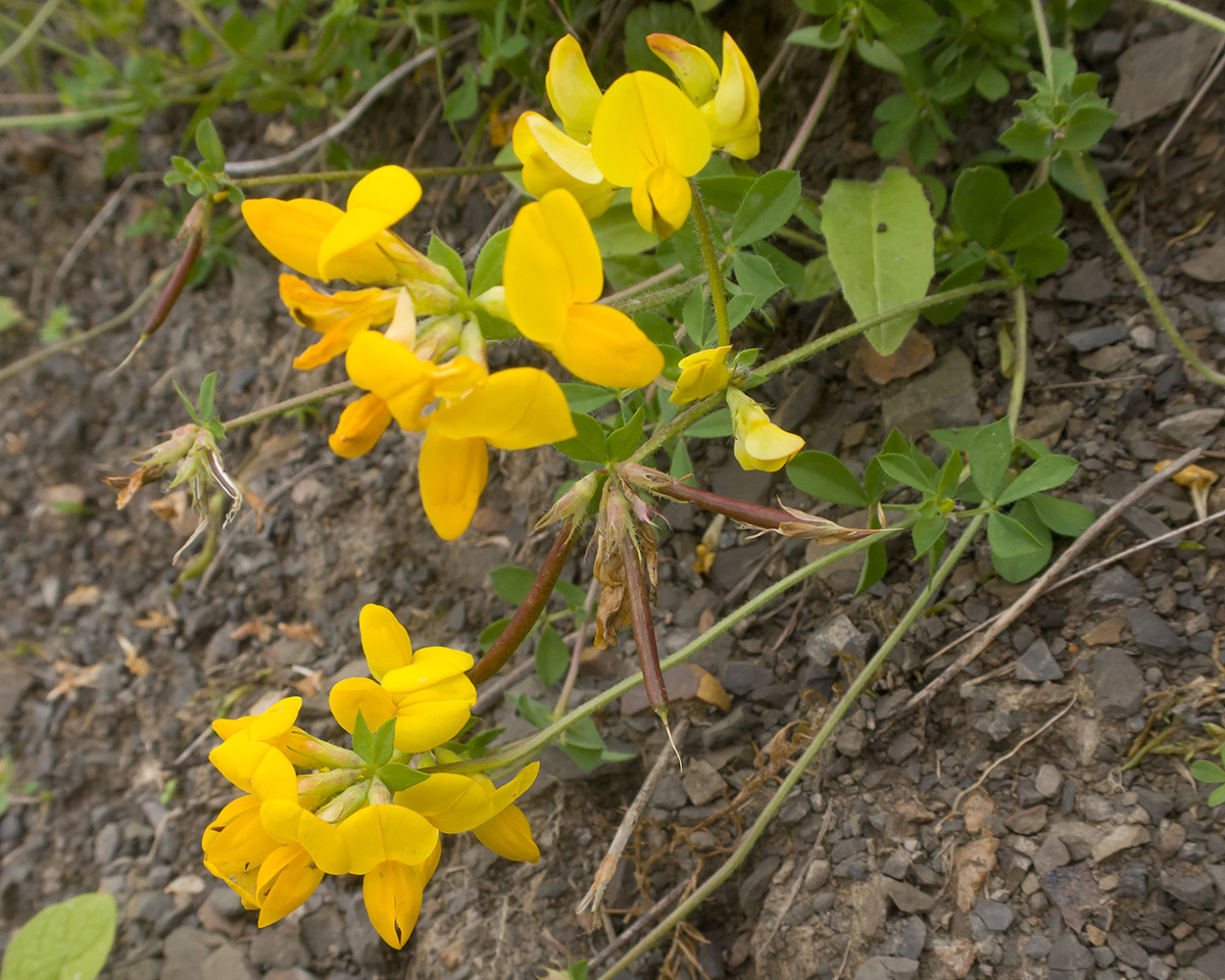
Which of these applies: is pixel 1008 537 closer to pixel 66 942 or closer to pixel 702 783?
pixel 702 783

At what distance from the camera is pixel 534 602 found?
1.35 metres

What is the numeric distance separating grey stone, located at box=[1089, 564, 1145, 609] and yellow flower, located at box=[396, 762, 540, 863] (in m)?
1.18

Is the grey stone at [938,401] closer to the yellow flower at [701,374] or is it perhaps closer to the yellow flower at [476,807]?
the yellow flower at [701,374]

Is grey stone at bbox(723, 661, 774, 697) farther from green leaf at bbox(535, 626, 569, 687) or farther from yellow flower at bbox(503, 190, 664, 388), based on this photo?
yellow flower at bbox(503, 190, 664, 388)

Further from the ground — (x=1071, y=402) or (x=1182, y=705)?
(x=1071, y=402)

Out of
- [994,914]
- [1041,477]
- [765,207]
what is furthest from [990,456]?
[994,914]

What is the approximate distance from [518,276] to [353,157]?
2.33 metres

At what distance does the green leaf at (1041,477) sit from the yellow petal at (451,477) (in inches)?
40.1

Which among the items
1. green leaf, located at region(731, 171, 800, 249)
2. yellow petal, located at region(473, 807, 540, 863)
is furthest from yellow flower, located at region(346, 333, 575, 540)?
green leaf, located at region(731, 171, 800, 249)

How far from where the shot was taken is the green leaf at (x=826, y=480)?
1.74 meters

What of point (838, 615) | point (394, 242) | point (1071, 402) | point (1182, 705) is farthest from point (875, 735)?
point (394, 242)

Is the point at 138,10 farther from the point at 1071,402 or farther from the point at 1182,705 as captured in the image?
the point at 1182,705

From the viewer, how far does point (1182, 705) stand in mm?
1617

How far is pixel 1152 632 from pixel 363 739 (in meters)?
1.49
